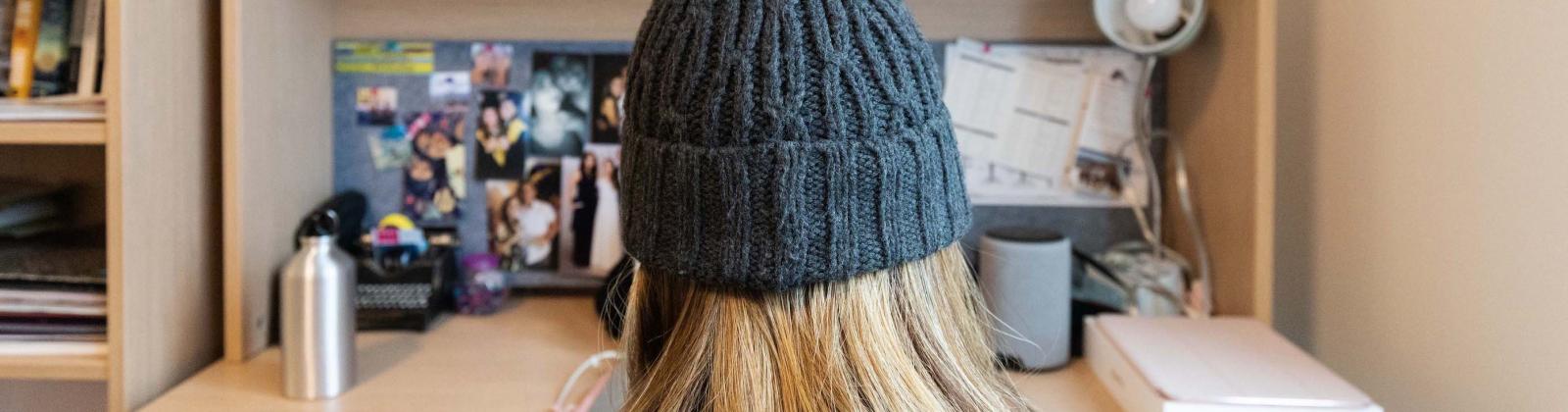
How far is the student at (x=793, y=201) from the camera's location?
1.86 feet

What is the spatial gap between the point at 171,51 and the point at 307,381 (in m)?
0.33

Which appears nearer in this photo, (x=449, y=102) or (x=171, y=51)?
(x=171, y=51)

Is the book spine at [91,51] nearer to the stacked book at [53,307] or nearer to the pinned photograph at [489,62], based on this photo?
the stacked book at [53,307]

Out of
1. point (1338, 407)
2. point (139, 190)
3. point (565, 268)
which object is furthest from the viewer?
point (565, 268)

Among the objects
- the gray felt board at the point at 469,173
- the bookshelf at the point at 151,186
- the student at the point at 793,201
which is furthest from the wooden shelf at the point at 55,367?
the student at the point at 793,201

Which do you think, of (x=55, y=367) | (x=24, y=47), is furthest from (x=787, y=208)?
(x=24, y=47)

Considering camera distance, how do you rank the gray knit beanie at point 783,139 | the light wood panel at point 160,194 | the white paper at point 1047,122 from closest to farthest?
the gray knit beanie at point 783,139 < the light wood panel at point 160,194 < the white paper at point 1047,122

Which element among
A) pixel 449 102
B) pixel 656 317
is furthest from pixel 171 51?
pixel 656 317

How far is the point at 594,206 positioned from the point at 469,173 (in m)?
0.15

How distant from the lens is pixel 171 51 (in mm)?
942

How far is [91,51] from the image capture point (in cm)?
96

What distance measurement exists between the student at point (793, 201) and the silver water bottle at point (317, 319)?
1.40 ft

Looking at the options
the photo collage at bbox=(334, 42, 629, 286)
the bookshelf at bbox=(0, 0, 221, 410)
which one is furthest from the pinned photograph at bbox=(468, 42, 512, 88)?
the bookshelf at bbox=(0, 0, 221, 410)

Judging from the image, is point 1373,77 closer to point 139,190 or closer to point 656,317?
point 656,317
